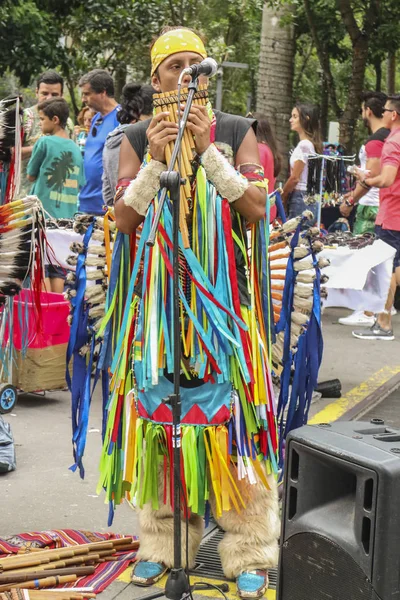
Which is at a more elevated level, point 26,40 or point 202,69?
point 26,40

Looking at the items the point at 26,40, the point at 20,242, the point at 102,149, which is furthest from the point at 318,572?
the point at 26,40

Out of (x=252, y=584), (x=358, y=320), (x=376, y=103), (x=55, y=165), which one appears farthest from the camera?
(x=358, y=320)

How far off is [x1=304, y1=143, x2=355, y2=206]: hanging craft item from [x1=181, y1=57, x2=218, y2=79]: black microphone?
18.6 feet

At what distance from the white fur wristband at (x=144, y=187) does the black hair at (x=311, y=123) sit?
611cm

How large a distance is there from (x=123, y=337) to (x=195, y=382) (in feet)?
0.99

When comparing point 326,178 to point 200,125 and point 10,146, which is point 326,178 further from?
point 200,125

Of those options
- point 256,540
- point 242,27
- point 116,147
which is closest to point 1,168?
point 256,540

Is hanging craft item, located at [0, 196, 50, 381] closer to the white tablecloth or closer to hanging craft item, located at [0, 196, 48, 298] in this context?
hanging craft item, located at [0, 196, 48, 298]

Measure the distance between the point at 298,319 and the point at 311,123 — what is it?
5.54 meters

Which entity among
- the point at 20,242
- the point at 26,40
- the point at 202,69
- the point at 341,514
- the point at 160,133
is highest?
the point at 26,40

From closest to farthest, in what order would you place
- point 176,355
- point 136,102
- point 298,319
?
point 176,355 < point 298,319 < point 136,102

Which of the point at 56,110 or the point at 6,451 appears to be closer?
the point at 6,451

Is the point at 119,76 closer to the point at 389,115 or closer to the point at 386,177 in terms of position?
the point at 389,115

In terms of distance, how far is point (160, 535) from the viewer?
346 cm
